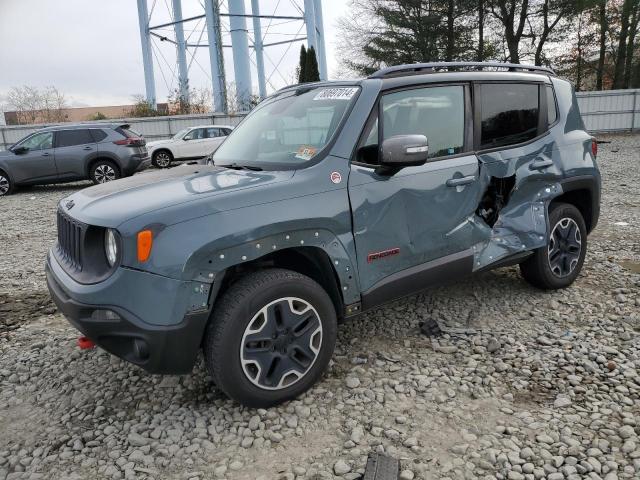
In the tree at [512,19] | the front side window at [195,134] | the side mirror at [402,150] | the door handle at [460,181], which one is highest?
the tree at [512,19]

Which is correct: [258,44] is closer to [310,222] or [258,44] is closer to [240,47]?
[240,47]

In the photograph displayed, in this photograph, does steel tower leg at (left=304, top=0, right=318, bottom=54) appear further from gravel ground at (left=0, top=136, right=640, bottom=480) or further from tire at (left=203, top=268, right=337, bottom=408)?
tire at (left=203, top=268, right=337, bottom=408)

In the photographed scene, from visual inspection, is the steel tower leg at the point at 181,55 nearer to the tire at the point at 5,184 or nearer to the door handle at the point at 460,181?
the tire at the point at 5,184

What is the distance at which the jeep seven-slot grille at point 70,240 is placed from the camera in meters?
2.81

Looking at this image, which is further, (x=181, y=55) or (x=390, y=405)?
(x=181, y=55)

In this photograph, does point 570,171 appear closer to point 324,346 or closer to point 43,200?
point 324,346

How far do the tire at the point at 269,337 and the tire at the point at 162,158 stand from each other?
16.2 m

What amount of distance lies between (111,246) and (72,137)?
1207cm

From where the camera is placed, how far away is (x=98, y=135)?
1331 cm

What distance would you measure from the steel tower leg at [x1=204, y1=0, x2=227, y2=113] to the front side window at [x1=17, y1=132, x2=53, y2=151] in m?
14.8

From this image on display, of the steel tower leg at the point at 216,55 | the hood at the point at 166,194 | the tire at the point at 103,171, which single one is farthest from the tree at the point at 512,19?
the hood at the point at 166,194

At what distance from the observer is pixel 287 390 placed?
9.57 ft

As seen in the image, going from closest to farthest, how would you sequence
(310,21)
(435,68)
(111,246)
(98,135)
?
(111,246)
(435,68)
(98,135)
(310,21)

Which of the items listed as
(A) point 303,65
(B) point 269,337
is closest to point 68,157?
(B) point 269,337
